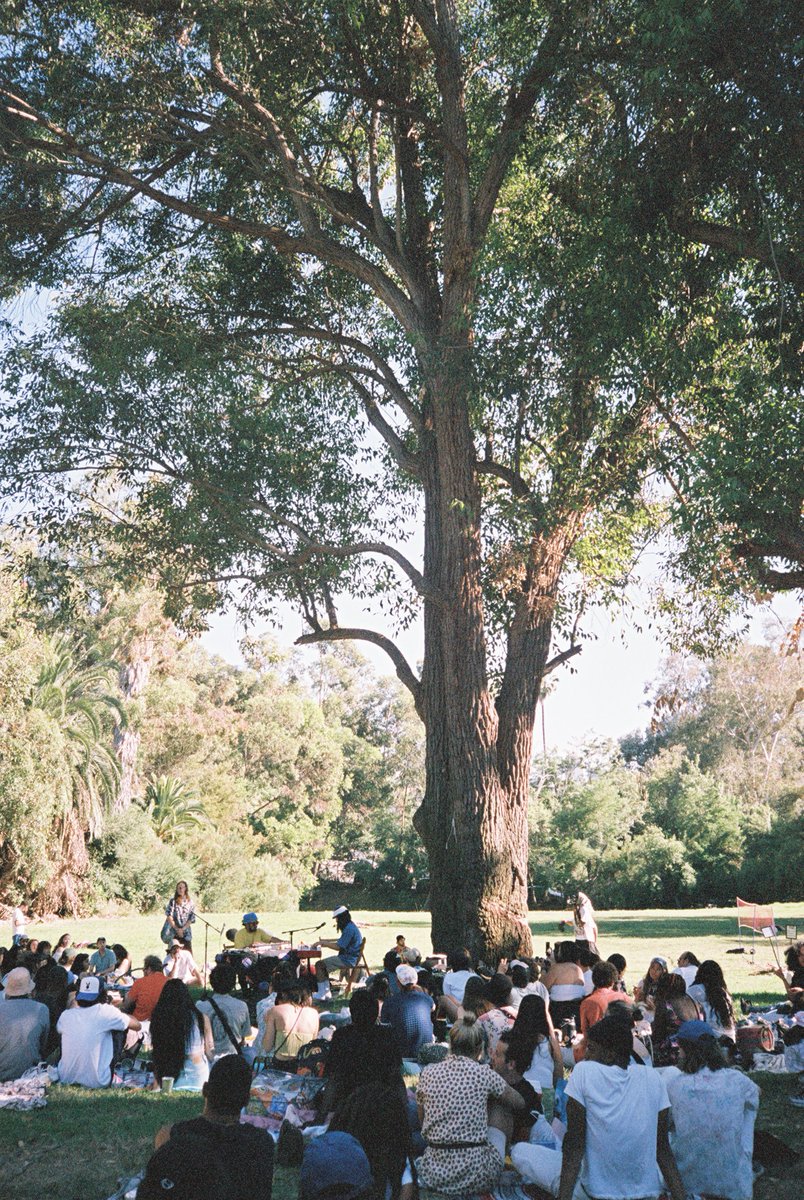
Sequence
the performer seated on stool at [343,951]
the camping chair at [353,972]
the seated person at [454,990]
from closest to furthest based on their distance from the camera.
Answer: the seated person at [454,990], the performer seated on stool at [343,951], the camping chair at [353,972]

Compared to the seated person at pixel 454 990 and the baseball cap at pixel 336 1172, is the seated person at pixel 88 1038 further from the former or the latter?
the baseball cap at pixel 336 1172

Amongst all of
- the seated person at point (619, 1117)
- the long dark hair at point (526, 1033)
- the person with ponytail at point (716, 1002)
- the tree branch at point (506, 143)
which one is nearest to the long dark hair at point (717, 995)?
the person with ponytail at point (716, 1002)

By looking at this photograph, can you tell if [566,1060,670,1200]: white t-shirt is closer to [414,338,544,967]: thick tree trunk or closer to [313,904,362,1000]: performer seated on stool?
[414,338,544,967]: thick tree trunk

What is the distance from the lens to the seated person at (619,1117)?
5.41 meters

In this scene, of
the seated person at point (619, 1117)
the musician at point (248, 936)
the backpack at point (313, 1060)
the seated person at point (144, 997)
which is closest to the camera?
the seated person at point (619, 1117)

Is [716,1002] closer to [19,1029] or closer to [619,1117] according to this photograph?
[619,1117]

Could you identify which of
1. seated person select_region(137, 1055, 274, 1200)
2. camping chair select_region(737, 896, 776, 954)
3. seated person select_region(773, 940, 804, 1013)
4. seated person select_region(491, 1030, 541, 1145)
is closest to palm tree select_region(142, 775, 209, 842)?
camping chair select_region(737, 896, 776, 954)

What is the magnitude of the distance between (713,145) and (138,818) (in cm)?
2850

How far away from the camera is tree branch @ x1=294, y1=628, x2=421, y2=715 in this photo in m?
15.9

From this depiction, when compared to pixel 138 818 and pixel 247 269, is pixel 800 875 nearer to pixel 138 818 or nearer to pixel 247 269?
pixel 138 818

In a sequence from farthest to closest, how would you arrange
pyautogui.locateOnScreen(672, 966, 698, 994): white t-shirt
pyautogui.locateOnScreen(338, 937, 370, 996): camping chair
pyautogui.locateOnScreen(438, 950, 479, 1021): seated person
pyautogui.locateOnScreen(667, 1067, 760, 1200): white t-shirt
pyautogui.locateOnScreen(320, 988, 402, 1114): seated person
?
pyautogui.locateOnScreen(338, 937, 370, 996): camping chair < pyautogui.locateOnScreen(672, 966, 698, 994): white t-shirt < pyautogui.locateOnScreen(438, 950, 479, 1021): seated person < pyautogui.locateOnScreen(320, 988, 402, 1114): seated person < pyautogui.locateOnScreen(667, 1067, 760, 1200): white t-shirt

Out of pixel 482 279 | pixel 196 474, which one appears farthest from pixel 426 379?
pixel 196 474

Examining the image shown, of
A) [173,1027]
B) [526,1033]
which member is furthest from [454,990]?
[526,1033]

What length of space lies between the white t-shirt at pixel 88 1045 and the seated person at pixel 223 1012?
729 mm
